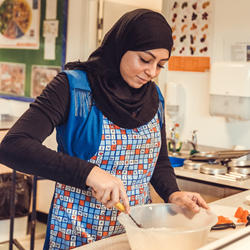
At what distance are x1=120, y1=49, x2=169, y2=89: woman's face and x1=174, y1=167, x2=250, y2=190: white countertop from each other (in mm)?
1162

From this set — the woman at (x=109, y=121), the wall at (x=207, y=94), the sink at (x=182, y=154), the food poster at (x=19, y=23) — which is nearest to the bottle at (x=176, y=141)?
the sink at (x=182, y=154)

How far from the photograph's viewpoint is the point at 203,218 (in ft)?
→ 3.45

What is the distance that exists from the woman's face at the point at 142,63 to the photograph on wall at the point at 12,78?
9.80 feet

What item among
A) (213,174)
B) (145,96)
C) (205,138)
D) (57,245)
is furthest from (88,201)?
(205,138)

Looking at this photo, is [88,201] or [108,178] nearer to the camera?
[108,178]

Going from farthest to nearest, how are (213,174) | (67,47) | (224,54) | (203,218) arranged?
(67,47)
(224,54)
(213,174)
(203,218)

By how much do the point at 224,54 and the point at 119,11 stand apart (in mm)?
1283

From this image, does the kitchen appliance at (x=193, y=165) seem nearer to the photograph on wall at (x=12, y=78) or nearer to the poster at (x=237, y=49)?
the poster at (x=237, y=49)

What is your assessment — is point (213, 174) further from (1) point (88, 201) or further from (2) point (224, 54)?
(1) point (88, 201)

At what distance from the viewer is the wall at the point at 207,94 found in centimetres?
275

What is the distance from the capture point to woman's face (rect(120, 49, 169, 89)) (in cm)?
124

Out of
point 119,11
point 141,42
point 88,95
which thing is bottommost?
point 88,95

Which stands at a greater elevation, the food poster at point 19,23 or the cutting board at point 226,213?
the food poster at point 19,23

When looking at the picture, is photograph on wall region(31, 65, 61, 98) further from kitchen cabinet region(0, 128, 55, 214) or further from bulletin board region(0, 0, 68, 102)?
kitchen cabinet region(0, 128, 55, 214)
